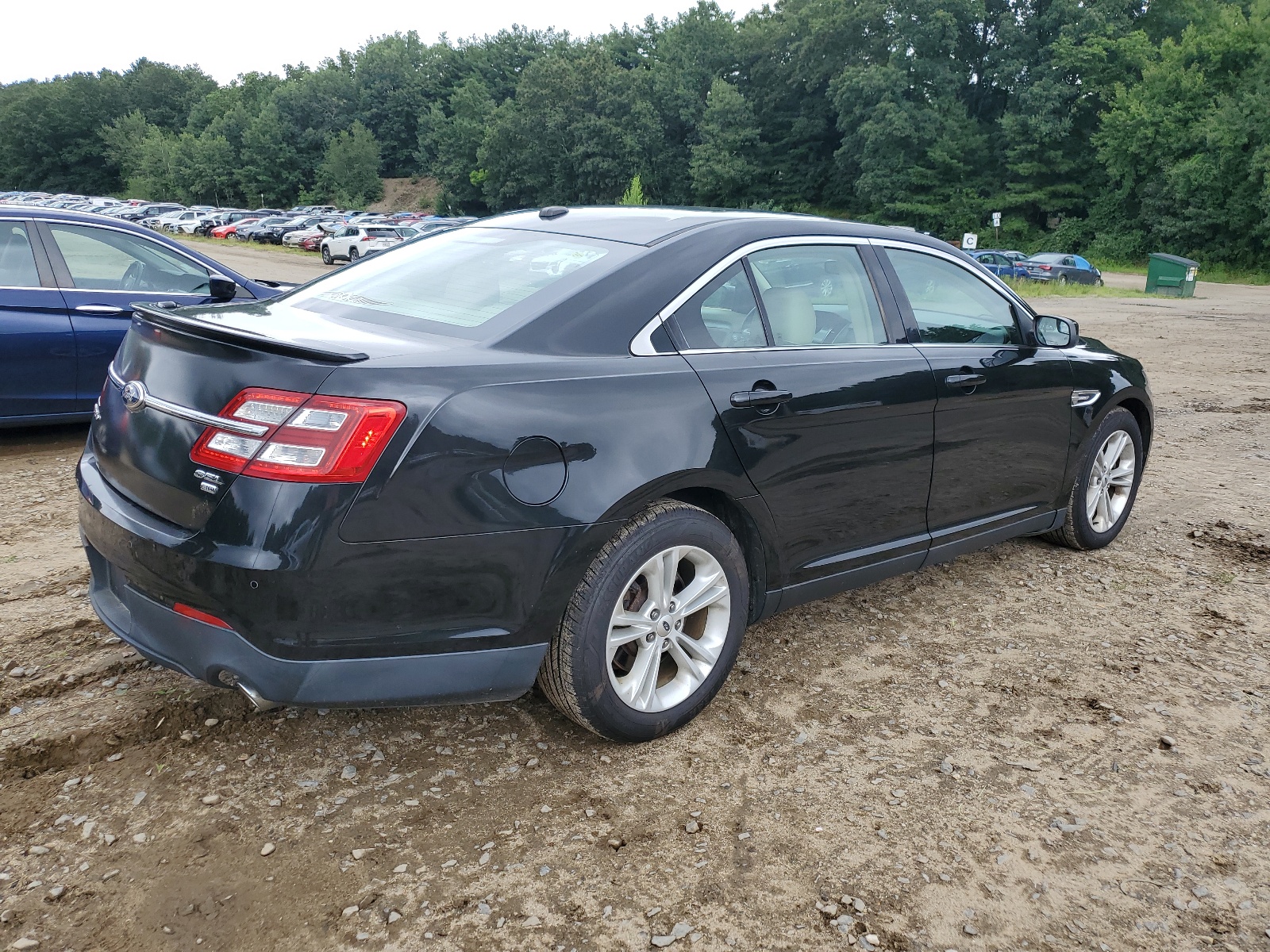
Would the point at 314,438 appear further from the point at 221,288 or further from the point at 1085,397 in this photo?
the point at 1085,397

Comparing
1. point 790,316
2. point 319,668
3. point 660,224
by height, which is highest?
point 660,224

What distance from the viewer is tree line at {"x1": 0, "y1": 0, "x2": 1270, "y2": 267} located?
163 feet

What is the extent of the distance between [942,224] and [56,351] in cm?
6243

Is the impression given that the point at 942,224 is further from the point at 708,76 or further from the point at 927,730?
the point at 927,730

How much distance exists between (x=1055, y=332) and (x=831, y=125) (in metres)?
75.6

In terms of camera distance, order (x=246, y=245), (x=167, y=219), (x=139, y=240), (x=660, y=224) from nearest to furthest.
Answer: (x=660, y=224) → (x=139, y=240) → (x=246, y=245) → (x=167, y=219)

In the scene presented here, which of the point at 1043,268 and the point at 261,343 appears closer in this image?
the point at 261,343

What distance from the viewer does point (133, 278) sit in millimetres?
6707

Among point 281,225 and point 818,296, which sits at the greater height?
point 818,296

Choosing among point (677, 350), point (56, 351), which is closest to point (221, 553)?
point (677, 350)

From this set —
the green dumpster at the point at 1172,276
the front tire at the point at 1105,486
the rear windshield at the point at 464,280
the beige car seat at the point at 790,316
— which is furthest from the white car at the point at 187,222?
the beige car seat at the point at 790,316

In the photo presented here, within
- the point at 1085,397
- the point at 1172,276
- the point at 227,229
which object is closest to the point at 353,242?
the point at 227,229

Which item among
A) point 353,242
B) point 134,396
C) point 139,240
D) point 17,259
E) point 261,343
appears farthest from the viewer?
point 353,242

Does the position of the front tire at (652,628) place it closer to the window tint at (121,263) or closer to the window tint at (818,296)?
the window tint at (818,296)
